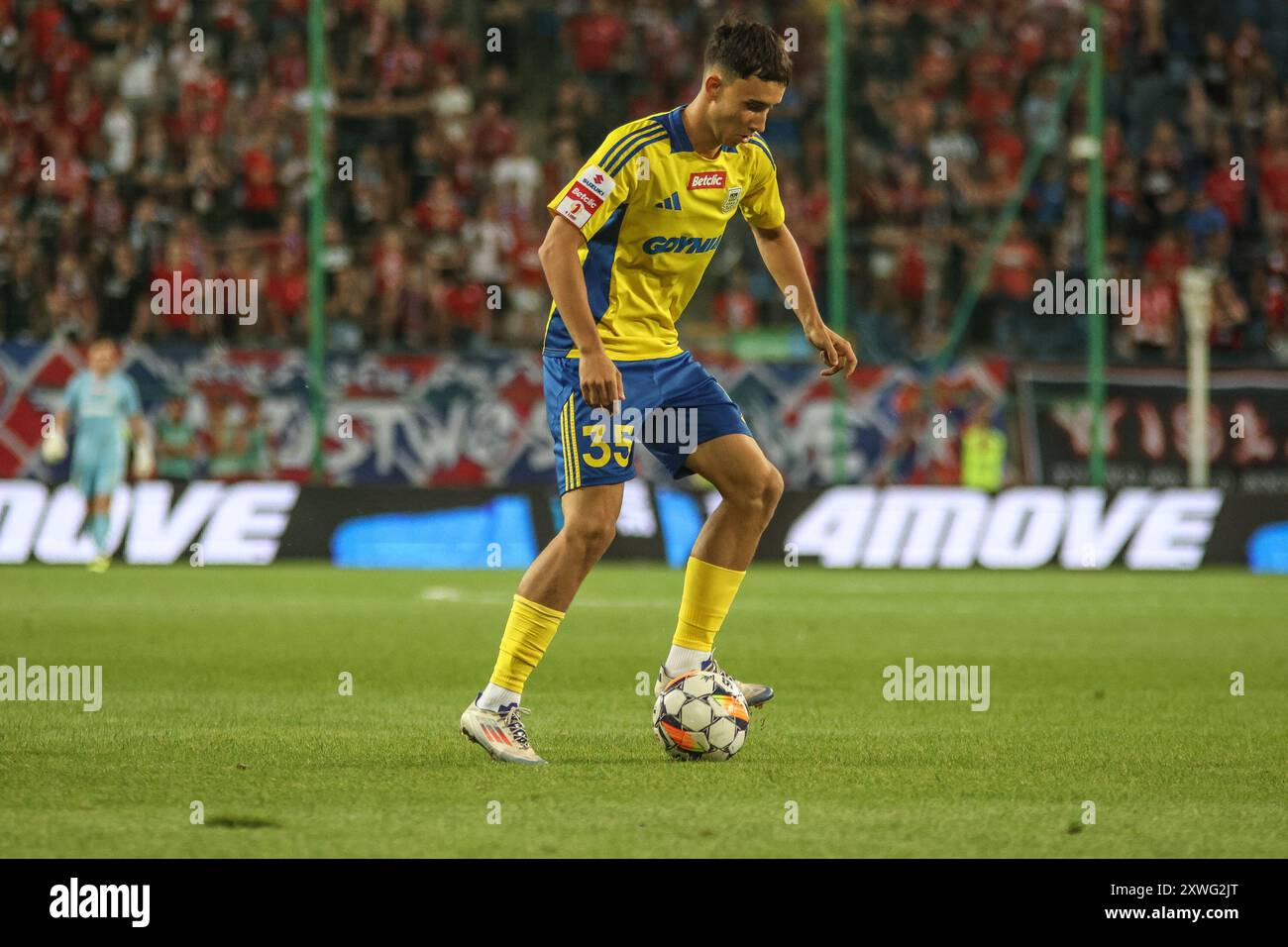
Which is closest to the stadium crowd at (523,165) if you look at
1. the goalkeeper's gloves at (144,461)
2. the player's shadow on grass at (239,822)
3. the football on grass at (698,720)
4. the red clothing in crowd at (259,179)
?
the red clothing in crowd at (259,179)

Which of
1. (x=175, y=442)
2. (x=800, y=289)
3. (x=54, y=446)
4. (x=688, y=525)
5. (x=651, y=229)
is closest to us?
(x=651, y=229)

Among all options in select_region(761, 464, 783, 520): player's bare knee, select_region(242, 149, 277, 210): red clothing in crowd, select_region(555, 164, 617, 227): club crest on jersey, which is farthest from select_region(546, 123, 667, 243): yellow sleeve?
select_region(242, 149, 277, 210): red clothing in crowd

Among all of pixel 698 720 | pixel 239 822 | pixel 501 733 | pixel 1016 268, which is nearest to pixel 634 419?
pixel 698 720

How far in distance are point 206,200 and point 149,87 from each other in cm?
196

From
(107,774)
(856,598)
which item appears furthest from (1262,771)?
(856,598)

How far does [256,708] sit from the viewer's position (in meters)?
8.02

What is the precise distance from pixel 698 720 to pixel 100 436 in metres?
11.9

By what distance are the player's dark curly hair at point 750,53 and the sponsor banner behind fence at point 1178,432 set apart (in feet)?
45.4

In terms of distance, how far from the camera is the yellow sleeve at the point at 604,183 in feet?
21.3

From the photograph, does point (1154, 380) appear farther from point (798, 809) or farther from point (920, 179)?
point (798, 809)

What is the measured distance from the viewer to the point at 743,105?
6621 mm

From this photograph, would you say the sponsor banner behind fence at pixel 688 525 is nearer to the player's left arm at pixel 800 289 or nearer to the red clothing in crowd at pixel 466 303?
the red clothing in crowd at pixel 466 303

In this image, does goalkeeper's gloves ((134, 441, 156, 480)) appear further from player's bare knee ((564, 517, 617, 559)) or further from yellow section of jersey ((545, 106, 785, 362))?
player's bare knee ((564, 517, 617, 559))

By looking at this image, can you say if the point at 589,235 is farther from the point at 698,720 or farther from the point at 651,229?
the point at 698,720
